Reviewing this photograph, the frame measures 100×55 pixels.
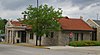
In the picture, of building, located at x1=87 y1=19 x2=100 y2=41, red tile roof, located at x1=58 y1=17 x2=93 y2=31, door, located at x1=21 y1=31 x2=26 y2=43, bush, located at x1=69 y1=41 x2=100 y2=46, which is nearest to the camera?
bush, located at x1=69 y1=41 x2=100 y2=46

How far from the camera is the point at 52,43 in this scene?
59.3m

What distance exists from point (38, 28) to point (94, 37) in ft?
52.8

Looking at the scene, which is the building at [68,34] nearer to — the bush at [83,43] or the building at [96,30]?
the bush at [83,43]

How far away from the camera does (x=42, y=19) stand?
181 ft

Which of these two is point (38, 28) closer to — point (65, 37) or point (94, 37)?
point (65, 37)

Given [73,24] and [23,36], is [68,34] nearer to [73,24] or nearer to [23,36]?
[73,24]

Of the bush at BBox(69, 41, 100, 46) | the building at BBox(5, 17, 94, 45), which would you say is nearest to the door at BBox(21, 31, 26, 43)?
the building at BBox(5, 17, 94, 45)

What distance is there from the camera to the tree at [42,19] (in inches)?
2162

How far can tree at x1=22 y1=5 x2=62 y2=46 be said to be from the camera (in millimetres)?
54906

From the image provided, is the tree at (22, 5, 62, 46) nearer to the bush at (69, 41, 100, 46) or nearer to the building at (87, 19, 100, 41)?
the bush at (69, 41, 100, 46)

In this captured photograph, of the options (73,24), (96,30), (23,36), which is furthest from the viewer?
(23,36)

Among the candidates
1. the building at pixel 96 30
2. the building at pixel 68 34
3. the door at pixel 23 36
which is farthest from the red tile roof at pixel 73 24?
the door at pixel 23 36

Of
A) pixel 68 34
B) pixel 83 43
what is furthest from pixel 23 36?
pixel 83 43

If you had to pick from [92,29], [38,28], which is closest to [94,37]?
[92,29]
